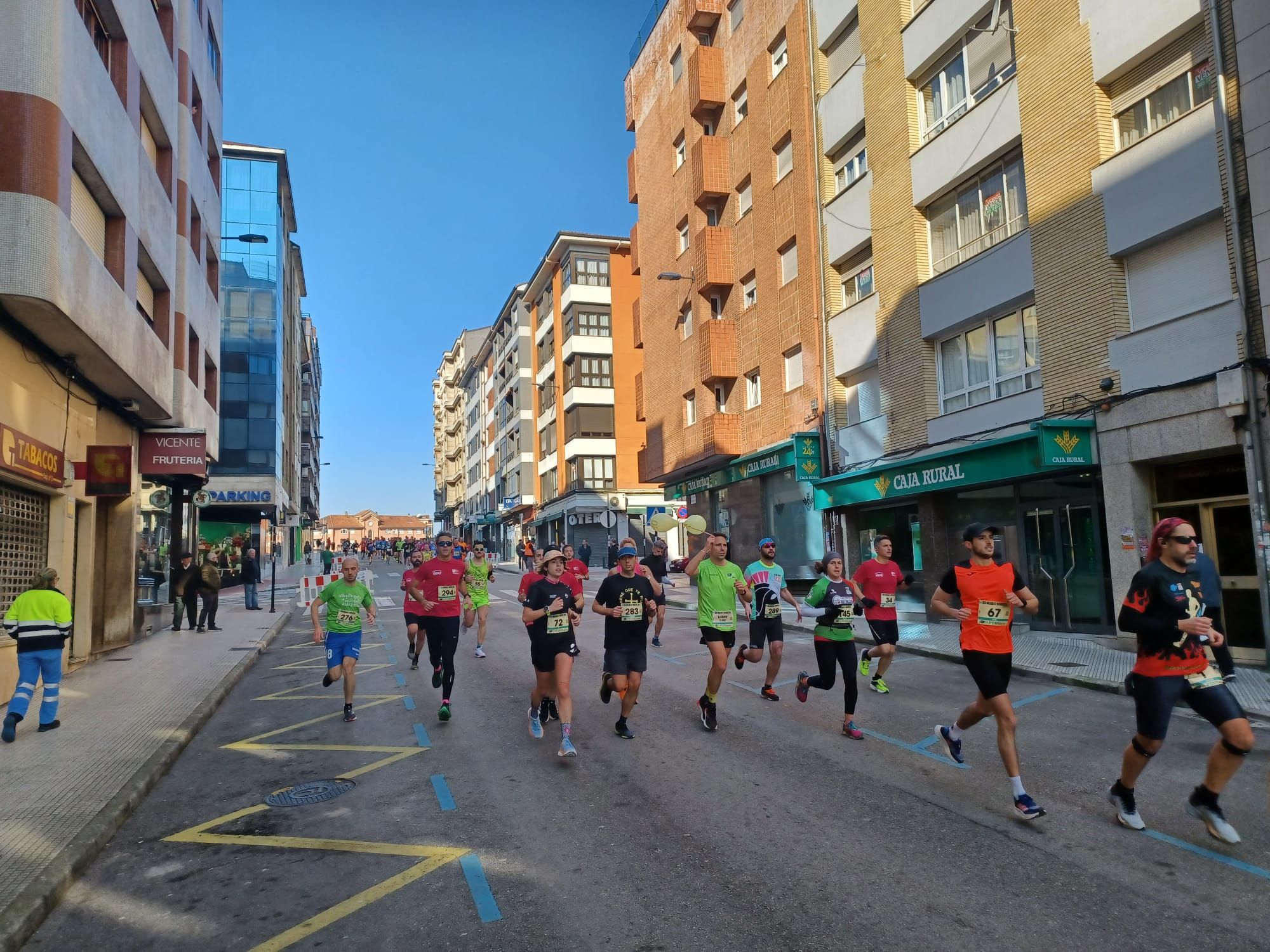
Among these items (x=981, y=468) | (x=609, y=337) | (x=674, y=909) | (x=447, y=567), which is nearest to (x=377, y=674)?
(x=447, y=567)

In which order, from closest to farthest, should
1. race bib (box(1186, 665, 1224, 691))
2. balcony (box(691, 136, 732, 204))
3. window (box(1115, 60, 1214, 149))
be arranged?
race bib (box(1186, 665, 1224, 691)) < window (box(1115, 60, 1214, 149)) < balcony (box(691, 136, 732, 204))

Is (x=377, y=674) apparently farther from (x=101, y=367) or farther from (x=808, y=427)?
(x=808, y=427)

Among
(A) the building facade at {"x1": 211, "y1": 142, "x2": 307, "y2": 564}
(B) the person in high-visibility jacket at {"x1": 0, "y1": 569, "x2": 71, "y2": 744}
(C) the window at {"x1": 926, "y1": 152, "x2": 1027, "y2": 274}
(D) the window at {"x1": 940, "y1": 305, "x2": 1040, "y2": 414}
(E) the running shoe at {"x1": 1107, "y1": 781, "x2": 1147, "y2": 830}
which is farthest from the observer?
(A) the building facade at {"x1": 211, "y1": 142, "x2": 307, "y2": 564}

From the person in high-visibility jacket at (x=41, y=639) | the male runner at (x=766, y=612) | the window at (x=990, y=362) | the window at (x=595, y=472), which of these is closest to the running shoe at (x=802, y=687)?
the male runner at (x=766, y=612)

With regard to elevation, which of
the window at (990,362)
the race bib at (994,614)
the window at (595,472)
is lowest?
the race bib at (994,614)

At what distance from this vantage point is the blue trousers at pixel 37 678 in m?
8.39

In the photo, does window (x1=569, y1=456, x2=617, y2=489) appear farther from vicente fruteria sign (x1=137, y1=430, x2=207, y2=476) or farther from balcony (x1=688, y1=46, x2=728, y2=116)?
vicente fruteria sign (x1=137, y1=430, x2=207, y2=476)

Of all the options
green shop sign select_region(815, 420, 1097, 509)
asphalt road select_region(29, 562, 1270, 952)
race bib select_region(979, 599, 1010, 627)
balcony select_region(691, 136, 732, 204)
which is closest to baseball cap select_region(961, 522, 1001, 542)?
race bib select_region(979, 599, 1010, 627)

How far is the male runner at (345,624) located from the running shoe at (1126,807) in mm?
7116

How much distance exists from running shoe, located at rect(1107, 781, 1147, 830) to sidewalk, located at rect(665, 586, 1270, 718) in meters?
3.68

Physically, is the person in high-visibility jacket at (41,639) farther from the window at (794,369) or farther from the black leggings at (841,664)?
the window at (794,369)

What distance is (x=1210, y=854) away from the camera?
16.1ft

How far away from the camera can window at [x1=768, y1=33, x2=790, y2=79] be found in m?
24.9

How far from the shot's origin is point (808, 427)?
23.2m
